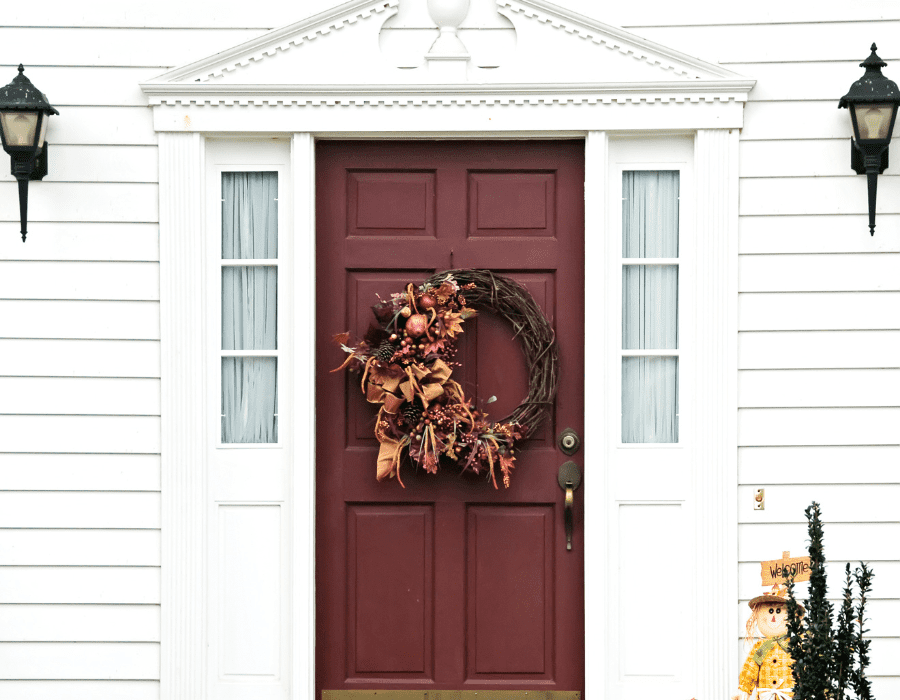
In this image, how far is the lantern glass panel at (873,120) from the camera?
3117 millimetres

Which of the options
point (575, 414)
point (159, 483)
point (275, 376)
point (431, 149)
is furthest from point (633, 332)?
point (159, 483)

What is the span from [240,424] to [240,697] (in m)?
1.02

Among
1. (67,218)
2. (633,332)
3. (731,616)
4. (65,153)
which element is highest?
(65,153)

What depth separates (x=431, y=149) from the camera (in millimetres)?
3396

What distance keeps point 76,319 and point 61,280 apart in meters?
0.15

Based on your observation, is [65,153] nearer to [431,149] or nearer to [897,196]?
[431,149]

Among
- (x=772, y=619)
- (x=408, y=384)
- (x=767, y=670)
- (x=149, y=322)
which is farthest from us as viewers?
(x=149, y=322)

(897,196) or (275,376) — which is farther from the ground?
(897,196)

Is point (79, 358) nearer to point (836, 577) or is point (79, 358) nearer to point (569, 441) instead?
point (569, 441)

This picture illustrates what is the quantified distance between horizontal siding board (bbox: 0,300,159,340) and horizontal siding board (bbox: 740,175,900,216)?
7.72ft

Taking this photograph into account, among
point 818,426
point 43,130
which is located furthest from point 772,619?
point 43,130

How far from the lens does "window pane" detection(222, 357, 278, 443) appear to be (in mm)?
3389

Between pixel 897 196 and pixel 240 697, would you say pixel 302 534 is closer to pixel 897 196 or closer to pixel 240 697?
pixel 240 697

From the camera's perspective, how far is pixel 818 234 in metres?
3.27
